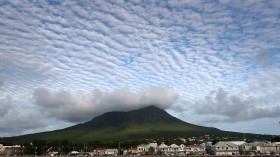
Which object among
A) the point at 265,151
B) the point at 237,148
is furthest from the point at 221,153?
the point at 265,151

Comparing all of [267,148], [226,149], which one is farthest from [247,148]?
[267,148]

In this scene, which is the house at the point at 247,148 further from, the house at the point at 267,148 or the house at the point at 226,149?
the house at the point at 267,148

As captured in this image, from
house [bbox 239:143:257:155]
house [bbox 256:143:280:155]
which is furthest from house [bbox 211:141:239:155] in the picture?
house [bbox 256:143:280:155]

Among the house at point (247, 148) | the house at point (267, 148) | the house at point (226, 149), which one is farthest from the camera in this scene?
the house at point (226, 149)

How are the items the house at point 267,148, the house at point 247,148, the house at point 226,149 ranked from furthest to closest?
the house at point 226,149, the house at point 247,148, the house at point 267,148

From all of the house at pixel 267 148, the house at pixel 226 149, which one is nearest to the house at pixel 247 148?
the house at pixel 226 149

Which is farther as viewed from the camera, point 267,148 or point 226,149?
point 226,149

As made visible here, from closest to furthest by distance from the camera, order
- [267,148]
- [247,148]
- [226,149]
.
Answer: [267,148] → [226,149] → [247,148]

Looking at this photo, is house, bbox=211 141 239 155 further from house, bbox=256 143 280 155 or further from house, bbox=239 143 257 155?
house, bbox=256 143 280 155

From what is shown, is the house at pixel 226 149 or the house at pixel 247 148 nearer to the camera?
the house at pixel 247 148

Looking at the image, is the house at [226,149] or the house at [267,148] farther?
the house at [226,149]

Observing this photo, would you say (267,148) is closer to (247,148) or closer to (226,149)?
(247,148)

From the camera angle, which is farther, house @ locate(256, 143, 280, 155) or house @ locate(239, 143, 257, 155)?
house @ locate(239, 143, 257, 155)

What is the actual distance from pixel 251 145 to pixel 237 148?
9.42 m
